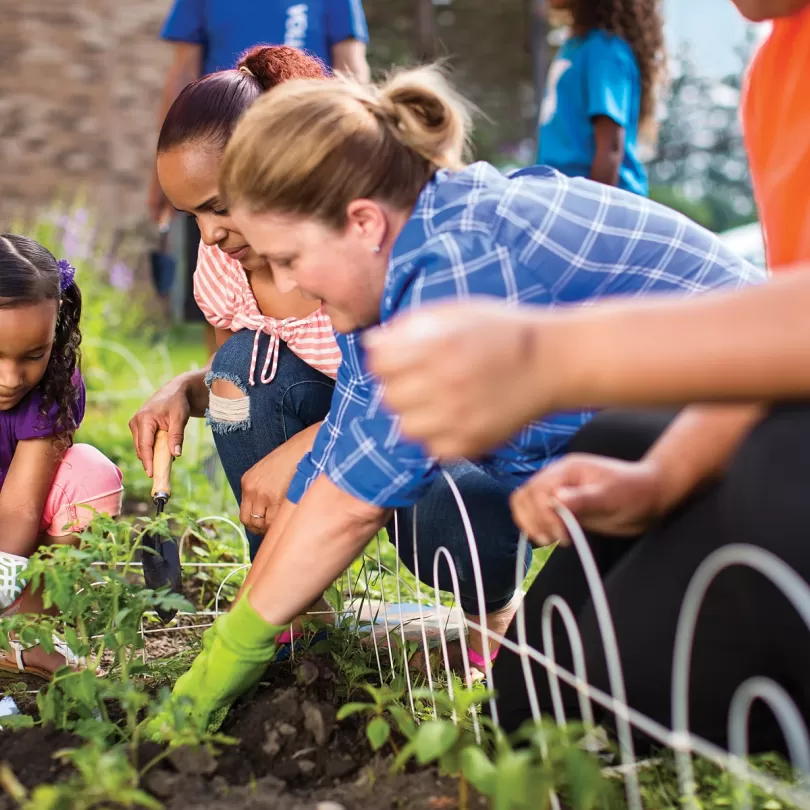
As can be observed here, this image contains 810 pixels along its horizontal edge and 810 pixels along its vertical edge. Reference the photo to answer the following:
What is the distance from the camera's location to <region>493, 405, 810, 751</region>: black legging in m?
0.96

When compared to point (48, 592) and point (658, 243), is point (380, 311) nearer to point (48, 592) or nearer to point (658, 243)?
point (658, 243)

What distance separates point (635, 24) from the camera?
3115 millimetres

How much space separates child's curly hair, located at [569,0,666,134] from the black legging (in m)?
2.11

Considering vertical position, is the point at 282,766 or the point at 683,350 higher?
the point at 683,350

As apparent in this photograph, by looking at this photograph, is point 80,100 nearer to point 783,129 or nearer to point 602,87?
point 602,87

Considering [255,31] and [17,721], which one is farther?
[255,31]

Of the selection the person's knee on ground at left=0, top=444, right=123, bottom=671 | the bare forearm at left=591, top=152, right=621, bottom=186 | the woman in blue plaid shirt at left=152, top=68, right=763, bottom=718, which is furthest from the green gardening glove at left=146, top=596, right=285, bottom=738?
the bare forearm at left=591, top=152, right=621, bottom=186

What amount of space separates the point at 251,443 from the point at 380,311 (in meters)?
0.65

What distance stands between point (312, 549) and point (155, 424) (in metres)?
0.67

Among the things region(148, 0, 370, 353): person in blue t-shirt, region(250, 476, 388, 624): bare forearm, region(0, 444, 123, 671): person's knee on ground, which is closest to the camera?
region(250, 476, 388, 624): bare forearm

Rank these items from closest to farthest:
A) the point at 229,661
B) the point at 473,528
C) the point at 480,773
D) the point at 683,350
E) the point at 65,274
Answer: the point at 683,350 → the point at 480,773 → the point at 229,661 → the point at 473,528 → the point at 65,274

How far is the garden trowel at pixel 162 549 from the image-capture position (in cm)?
189

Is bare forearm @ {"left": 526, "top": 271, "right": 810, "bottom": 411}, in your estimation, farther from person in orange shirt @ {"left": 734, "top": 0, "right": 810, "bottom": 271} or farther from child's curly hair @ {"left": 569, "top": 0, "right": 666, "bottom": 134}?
child's curly hair @ {"left": 569, "top": 0, "right": 666, "bottom": 134}

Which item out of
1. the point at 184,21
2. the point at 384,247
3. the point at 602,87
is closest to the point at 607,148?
the point at 602,87
